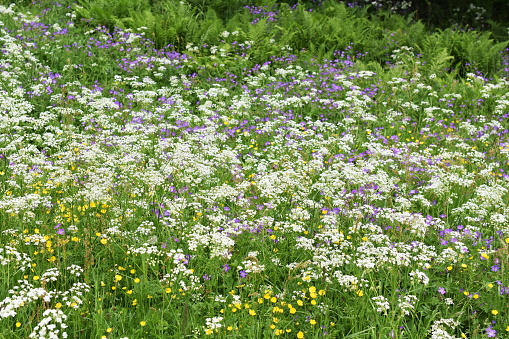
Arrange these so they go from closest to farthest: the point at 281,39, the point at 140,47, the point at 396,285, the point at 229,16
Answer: the point at 396,285, the point at 140,47, the point at 281,39, the point at 229,16

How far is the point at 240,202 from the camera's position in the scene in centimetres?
456

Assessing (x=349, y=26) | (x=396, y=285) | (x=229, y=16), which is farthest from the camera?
(x=229, y=16)

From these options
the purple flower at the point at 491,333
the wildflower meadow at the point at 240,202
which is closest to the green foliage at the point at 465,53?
the wildflower meadow at the point at 240,202

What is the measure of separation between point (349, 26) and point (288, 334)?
9.17 metres

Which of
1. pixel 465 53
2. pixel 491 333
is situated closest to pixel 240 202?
pixel 491 333

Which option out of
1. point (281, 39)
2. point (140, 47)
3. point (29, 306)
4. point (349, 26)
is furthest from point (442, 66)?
point (29, 306)

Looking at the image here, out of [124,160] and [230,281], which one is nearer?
[230,281]

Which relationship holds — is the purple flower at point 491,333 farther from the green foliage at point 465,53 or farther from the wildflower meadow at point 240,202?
the green foliage at point 465,53

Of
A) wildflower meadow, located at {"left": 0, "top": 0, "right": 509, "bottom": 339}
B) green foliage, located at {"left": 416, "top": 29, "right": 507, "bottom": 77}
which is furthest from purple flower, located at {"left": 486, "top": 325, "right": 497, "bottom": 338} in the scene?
green foliage, located at {"left": 416, "top": 29, "right": 507, "bottom": 77}

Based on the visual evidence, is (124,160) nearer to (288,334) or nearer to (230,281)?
(230,281)

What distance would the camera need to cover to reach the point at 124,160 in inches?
187

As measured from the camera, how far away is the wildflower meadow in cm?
362

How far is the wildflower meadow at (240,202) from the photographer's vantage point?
3623mm

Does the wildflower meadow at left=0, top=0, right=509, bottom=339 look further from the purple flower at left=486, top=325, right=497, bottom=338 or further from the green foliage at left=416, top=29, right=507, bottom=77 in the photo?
the green foliage at left=416, top=29, right=507, bottom=77
